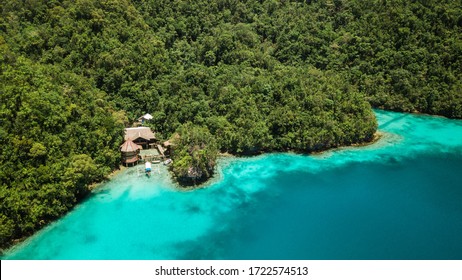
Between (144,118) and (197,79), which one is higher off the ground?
(197,79)

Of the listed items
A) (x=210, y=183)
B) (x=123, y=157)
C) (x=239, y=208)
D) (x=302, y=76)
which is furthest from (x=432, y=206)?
(x=123, y=157)

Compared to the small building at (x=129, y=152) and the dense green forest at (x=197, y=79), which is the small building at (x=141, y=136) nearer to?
the dense green forest at (x=197, y=79)

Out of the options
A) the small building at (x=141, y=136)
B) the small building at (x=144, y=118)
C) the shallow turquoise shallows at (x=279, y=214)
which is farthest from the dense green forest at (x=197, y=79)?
the shallow turquoise shallows at (x=279, y=214)

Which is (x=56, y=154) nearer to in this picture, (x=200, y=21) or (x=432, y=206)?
(x=432, y=206)

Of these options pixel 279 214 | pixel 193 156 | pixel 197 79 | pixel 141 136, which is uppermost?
pixel 197 79

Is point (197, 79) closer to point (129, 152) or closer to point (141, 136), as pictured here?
point (141, 136)

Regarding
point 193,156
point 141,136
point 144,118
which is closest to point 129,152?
point 141,136

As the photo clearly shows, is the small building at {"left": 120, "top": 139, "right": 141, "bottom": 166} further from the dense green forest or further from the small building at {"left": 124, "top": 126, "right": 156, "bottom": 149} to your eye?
the small building at {"left": 124, "top": 126, "right": 156, "bottom": 149}
